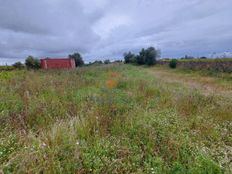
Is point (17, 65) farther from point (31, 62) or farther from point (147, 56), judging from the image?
point (147, 56)

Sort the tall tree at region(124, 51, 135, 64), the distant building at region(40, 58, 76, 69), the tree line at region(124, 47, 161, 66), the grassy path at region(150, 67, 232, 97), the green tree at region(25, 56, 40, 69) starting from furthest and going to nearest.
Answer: the tall tree at region(124, 51, 135, 64) → the tree line at region(124, 47, 161, 66) → the green tree at region(25, 56, 40, 69) → the distant building at region(40, 58, 76, 69) → the grassy path at region(150, 67, 232, 97)

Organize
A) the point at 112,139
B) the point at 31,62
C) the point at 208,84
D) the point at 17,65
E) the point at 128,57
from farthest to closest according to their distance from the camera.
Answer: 1. the point at 128,57
2. the point at 31,62
3. the point at 17,65
4. the point at 208,84
5. the point at 112,139

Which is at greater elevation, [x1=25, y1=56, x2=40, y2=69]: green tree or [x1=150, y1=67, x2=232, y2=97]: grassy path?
[x1=25, y1=56, x2=40, y2=69]: green tree

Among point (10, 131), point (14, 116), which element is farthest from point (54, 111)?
point (10, 131)

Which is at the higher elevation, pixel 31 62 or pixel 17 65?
pixel 31 62

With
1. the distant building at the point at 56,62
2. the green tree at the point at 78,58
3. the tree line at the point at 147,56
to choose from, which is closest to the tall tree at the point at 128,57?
the tree line at the point at 147,56

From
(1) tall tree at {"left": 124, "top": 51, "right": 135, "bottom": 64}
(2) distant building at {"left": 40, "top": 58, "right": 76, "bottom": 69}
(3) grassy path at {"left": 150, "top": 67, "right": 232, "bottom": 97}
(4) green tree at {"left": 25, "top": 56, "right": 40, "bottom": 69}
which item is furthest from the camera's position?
(1) tall tree at {"left": 124, "top": 51, "right": 135, "bottom": 64}

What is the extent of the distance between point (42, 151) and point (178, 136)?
2.36 metres

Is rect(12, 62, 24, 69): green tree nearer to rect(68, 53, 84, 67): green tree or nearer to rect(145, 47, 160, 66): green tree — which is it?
rect(68, 53, 84, 67): green tree

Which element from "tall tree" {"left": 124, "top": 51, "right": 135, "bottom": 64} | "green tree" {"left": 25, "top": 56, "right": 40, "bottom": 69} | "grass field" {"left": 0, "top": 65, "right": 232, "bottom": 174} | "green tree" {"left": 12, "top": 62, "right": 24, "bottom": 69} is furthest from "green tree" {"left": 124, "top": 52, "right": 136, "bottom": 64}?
"grass field" {"left": 0, "top": 65, "right": 232, "bottom": 174}

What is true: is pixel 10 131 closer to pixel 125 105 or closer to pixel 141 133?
pixel 141 133

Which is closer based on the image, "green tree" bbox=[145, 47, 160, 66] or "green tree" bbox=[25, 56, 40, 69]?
"green tree" bbox=[25, 56, 40, 69]

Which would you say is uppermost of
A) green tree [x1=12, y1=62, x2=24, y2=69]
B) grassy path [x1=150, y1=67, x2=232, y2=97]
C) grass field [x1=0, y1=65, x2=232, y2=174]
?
green tree [x1=12, y1=62, x2=24, y2=69]

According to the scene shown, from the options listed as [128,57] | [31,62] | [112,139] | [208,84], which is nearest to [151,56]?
[128,57]
